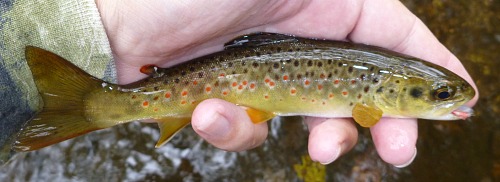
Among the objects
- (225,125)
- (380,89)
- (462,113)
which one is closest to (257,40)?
(225,125)

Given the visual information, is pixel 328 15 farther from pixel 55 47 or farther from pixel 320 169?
pixel 320 169

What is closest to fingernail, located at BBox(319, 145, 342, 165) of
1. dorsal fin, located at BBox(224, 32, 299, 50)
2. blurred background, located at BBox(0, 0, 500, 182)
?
dorsal fin, located at BBox(224, 32, 299, 50)

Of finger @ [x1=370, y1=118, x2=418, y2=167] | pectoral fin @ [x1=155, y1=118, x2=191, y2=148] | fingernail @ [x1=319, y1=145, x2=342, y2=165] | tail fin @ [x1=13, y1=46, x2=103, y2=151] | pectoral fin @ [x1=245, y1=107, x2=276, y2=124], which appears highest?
tail fin @ [x1=13, y1=46, x2=103, y2=151]

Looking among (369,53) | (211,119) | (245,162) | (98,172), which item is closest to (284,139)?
(245,162)

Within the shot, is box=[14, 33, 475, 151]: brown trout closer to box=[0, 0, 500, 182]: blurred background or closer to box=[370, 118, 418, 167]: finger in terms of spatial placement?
box=[370, 118, 418, 167]: finger

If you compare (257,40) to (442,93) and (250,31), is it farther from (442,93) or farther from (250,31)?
(442,93)

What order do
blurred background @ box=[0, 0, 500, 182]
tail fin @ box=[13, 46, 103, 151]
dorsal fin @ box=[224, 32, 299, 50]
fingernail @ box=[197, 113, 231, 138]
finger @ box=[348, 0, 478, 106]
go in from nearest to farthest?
fingernail @ box=[197, 113, 231, 138] → tail fin @ box=[13, 46, 103, 151] → dorsal fin @ box=[224, 32, 299, 50] → finger @ box=[348, 0, 478, 106] → blurred background @ box=[0, 0, 500, 182]

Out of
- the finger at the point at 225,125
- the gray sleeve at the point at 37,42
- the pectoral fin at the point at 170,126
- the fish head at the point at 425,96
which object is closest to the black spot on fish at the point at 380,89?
the fish head at the point at 425,96
